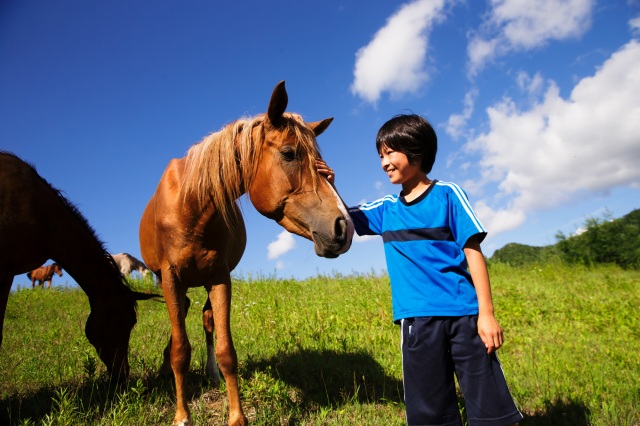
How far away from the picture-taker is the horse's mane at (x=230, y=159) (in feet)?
8.91

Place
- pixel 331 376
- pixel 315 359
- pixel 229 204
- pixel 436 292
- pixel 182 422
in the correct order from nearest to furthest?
pixel 436 292, pixel 229 204, pixel 182 422, pixel 331 376, pixel 315 359

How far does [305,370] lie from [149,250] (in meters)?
2.17

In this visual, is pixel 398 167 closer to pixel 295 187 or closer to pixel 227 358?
pixel 295 187

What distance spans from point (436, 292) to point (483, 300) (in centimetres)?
25

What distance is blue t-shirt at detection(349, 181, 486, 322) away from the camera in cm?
216

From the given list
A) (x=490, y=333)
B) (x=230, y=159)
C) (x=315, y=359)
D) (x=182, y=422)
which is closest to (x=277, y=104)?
(x=230, y=159)

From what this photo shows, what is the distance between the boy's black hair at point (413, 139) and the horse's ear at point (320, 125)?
768 mm

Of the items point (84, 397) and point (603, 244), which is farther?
point (603, 244)

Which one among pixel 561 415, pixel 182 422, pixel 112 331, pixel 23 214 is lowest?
pixel 561 415

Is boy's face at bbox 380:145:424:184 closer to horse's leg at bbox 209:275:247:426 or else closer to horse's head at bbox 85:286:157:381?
horse's leg at bbox 209:275:247:426

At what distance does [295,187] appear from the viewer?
100 inches

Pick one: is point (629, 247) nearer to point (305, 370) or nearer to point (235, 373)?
point (305, 370)

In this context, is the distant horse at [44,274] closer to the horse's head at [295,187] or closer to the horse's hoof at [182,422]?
the horse's hoof at [182,422]

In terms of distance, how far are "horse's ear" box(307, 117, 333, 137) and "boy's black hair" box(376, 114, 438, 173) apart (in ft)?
2.52
